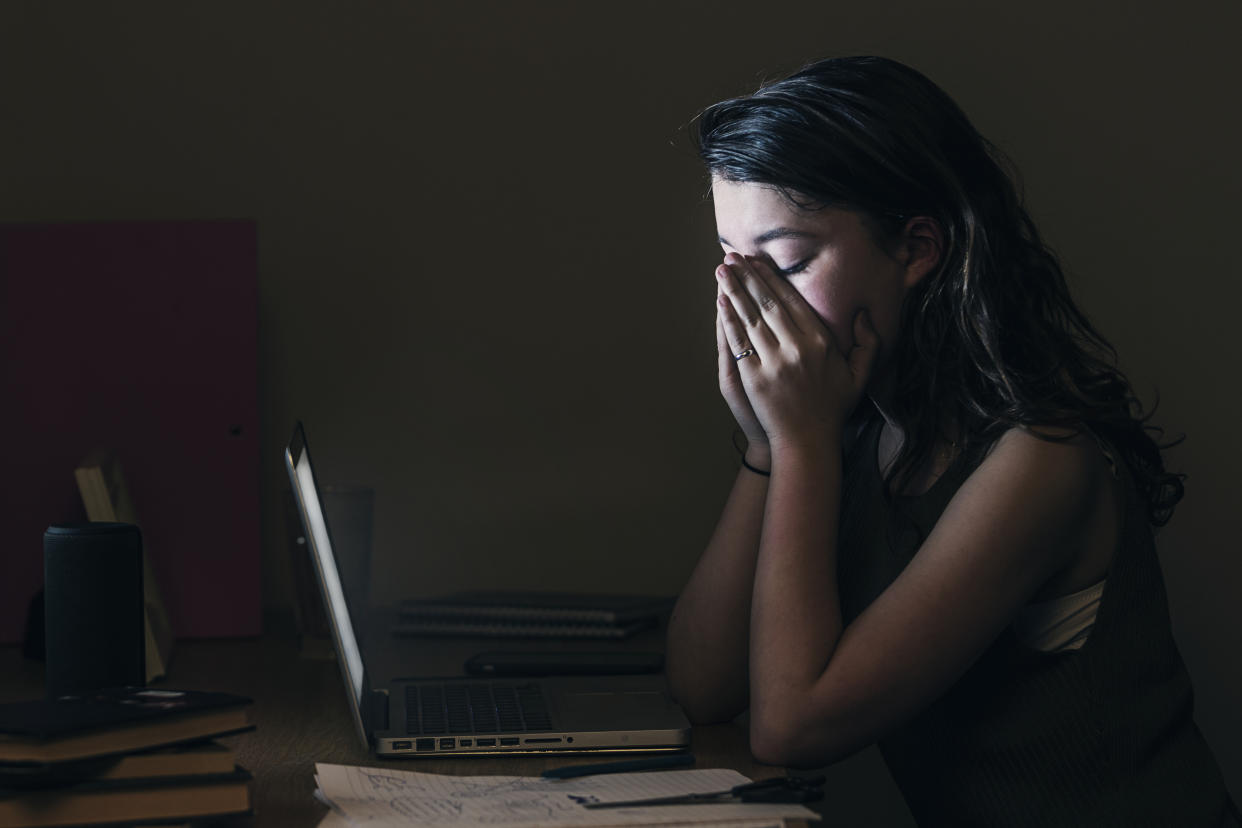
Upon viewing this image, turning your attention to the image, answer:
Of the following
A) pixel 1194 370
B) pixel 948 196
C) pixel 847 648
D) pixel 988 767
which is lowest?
pixel 988 767

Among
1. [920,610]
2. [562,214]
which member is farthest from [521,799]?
[562,214]

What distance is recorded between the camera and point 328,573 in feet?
3.19

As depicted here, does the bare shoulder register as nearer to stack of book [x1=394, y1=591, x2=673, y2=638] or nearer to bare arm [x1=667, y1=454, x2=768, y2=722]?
bare arm [x1=667, y1=454, x2=768, y2=722]

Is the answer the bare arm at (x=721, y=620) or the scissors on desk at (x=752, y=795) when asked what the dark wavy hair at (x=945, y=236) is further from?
the scissors on desk at (x=752, y=795)

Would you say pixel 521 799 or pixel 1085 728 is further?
pixel 1085 728

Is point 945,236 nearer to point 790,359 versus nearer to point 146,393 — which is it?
point 790,359

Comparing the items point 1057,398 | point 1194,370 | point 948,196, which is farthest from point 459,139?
point 1194,370

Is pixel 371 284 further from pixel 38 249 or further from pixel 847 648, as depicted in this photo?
pixel 847 648

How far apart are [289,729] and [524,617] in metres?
0.44

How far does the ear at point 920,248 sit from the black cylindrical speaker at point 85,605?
27.6 inches

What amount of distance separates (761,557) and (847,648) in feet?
0.37

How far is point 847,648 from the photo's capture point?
0.99 meters

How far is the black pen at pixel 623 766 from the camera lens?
0.91 m

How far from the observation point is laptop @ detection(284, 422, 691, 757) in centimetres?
97
